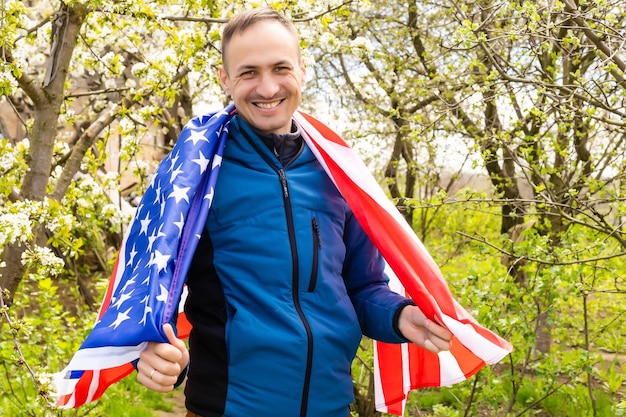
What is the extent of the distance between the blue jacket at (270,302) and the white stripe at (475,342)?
17cm

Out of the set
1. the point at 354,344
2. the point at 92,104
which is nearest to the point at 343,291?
the point at 354,344

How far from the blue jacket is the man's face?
0.20 ft

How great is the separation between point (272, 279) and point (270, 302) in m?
0.06

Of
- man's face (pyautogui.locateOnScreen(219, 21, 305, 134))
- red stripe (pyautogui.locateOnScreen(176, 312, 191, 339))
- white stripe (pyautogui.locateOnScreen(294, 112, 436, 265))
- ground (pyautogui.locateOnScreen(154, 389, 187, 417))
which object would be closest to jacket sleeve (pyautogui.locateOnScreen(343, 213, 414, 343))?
white stripe (pyautogui.locateOnScreen(294, 112, 436, 265))

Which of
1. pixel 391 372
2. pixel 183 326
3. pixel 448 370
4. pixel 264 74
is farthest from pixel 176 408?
pixel 264 74

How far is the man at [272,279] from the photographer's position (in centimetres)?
189

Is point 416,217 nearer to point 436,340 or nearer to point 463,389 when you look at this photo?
point 463,389

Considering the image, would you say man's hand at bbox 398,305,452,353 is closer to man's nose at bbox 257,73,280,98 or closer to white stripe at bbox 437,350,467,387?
white stripe at bbox 437,350,467,387

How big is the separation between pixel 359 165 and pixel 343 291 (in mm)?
402

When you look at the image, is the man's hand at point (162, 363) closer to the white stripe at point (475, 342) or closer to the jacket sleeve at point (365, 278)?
the jacket sleeve at point (365, 278)

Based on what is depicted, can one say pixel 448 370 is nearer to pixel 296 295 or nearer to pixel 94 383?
pixel 296 295

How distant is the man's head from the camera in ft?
6.70

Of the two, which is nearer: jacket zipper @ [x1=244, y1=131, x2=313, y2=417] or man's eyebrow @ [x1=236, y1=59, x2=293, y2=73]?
jacket zipper @ [x1=244, y1=131, x2=313, y2=417]

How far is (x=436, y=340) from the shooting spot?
77.4 inches
